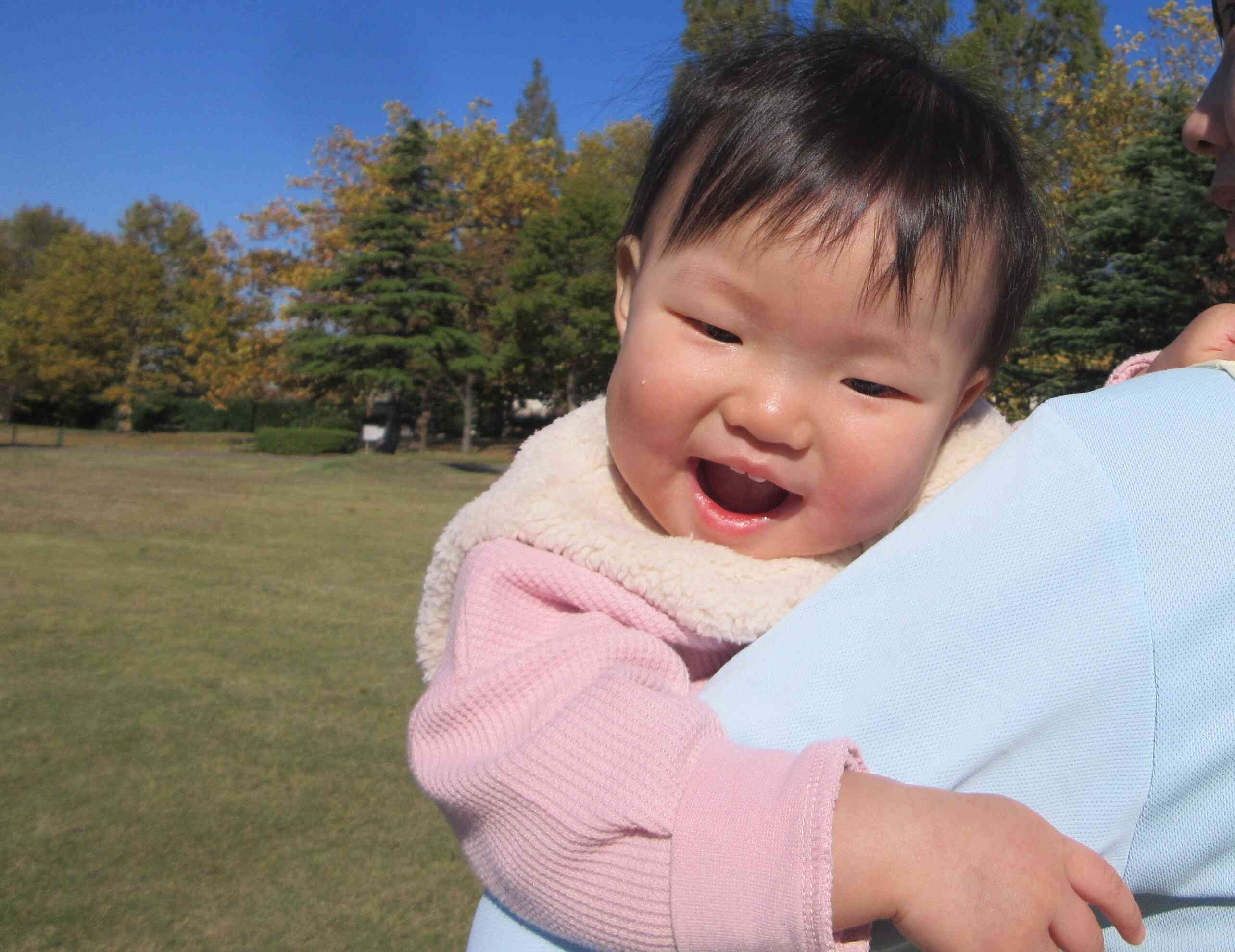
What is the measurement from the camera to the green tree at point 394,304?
29828 mm

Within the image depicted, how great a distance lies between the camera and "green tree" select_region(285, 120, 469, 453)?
2983 cm

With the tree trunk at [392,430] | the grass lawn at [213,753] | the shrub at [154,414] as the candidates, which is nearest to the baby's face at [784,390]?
the grass lawn at [213,753]

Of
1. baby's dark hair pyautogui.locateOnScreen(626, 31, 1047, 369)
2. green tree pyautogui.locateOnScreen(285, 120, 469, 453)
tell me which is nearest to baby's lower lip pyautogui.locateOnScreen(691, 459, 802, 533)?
baby's dark hair pyautogui.locateOnScreen(626, 31, 1047, 369)

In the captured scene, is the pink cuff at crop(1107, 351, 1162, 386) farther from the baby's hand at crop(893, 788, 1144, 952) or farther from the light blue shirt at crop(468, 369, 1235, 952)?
the baby's hand at crop(893, 788, 1144, 952)

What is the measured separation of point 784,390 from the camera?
1.22 meters

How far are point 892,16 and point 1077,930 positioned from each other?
153 cm

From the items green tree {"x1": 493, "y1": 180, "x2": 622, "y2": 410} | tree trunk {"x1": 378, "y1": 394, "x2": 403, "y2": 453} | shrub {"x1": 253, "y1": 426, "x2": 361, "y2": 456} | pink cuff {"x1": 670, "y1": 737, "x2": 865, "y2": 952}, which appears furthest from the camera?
shrub {"x1": 253, "y1": 426, "x2": 361, "y2": 456}

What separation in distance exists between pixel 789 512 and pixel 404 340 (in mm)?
29093

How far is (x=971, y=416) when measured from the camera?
152 centimetres

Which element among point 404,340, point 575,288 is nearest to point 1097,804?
point 404,340

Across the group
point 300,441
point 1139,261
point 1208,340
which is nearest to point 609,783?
point 1208,340

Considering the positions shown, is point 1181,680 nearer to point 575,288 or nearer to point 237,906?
point 237,906

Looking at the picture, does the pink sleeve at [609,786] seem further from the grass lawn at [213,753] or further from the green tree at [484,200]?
the green tree at [484,200]

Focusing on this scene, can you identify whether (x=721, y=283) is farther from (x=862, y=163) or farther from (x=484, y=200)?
(x=484, y=200)
